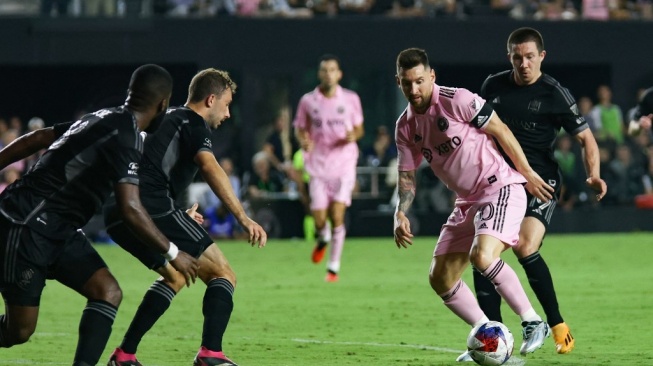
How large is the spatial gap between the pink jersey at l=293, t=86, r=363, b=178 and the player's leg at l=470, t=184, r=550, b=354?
25.8ft

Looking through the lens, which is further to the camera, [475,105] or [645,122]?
[645,122]

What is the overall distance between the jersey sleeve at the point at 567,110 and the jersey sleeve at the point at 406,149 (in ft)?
4.52

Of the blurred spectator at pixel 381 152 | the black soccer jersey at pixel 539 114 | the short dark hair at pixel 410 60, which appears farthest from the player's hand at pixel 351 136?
the blurred spectator at pixel 381 152

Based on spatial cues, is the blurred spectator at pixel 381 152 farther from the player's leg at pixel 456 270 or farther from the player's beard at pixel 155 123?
the player's beard at pixel 155 123

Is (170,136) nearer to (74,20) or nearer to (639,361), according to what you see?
(639,361)

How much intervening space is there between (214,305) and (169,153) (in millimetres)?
1009

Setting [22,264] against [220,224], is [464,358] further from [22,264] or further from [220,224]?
[220,224]

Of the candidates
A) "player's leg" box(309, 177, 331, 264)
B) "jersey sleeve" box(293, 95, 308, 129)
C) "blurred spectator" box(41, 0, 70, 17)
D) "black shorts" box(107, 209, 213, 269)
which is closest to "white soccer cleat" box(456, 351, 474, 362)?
"black shorts" box(107, 209, 213, 269)

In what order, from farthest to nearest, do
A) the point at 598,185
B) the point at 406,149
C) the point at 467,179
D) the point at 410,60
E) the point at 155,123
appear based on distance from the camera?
the point at 598,185 → the point at 406,149 → the point at 467,179 → the point at 410,60 → the point at 155,123

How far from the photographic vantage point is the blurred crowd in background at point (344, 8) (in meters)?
25.5

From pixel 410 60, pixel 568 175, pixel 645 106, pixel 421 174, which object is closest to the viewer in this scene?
pixel 410 60

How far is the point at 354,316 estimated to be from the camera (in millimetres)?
11992

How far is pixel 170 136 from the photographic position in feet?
26.8

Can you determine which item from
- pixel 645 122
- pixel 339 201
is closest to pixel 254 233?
pixel 645 122
